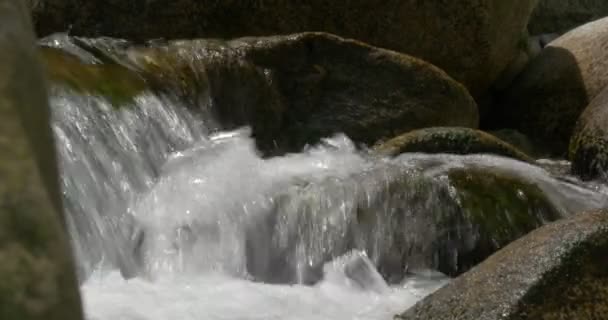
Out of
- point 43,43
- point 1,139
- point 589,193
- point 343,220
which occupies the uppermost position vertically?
point 1,139

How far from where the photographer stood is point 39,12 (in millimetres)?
7652

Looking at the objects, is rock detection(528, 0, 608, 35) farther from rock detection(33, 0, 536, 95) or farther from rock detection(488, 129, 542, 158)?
rock detection(488, 129, 542, 158)

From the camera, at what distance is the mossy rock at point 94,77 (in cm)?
564

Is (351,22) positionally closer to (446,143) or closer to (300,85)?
(300,85)

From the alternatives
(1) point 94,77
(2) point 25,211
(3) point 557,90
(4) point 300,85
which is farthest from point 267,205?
(3) point 557,90

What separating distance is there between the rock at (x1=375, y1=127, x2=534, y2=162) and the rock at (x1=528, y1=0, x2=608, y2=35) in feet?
24.0

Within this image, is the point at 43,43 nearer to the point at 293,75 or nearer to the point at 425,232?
the point at 293,75

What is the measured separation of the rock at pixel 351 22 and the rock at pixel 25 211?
6.88 meters

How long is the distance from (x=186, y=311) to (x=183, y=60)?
2.79 meters

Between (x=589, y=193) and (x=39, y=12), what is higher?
(x=39, y=12)

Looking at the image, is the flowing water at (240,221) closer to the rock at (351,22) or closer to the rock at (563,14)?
the rock at (351,22)

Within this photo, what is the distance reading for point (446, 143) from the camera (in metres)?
6.21

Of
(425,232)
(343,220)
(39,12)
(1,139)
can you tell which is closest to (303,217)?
(343,220)

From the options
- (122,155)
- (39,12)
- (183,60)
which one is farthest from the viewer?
(39,12)
